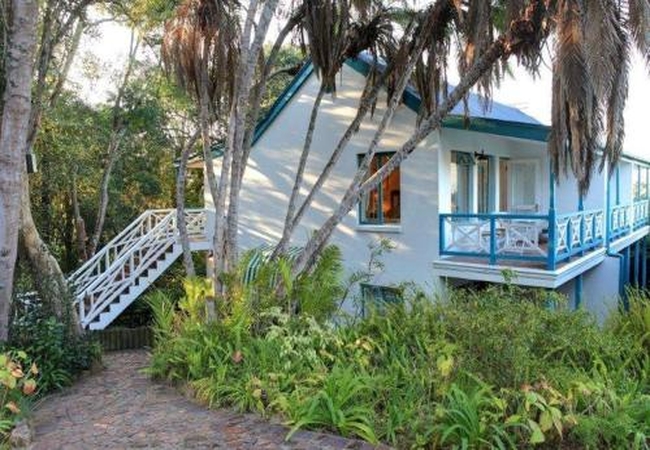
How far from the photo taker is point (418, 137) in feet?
28.0

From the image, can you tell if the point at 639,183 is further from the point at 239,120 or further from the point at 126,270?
the point at 126,270

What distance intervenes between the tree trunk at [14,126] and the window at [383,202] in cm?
751

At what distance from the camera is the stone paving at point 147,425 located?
4.63m

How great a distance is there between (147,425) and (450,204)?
8.31 m

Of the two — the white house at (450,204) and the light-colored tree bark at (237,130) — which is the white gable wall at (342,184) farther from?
the light-colored tree bark at (237,130)

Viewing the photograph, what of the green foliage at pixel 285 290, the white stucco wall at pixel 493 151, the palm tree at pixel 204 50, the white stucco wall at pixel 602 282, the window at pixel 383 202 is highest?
the palm tree at pixel 204 50

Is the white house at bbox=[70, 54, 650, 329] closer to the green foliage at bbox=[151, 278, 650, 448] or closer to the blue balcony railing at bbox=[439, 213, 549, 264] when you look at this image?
the blue balcony railing at bbox=[439, 213, 549, 264]

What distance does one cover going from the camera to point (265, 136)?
48.8ft

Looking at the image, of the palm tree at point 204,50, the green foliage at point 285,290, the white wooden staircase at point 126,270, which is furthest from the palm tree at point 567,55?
the white wooden staircase at point 126,270

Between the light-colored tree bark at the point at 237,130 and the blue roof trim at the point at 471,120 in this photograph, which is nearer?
the light-colored tree bark at the point at 237,130

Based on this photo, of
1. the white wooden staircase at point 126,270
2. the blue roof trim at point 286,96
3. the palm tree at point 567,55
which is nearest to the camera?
the palm tree at point 567,55

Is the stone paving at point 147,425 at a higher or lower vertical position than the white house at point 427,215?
lower

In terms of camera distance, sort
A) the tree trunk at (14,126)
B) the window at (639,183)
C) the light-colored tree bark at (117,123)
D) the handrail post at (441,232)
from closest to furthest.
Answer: the tree trunk at (14,126)
the handrail post at (441,232)
the light-colored tree bark at (117,123)
the window at (639,183)

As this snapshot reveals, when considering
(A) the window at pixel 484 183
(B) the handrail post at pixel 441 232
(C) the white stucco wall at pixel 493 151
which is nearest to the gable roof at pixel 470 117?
(C) the white stucco wall at pixel 493 151
